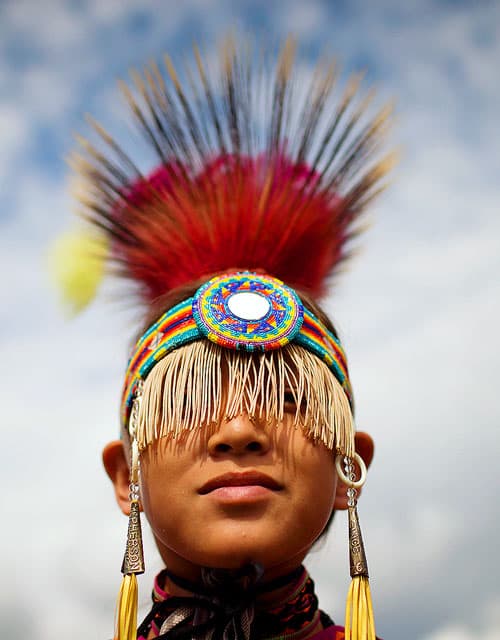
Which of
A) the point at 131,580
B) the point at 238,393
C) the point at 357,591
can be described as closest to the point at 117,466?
the point at 131,580

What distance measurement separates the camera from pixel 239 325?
238 centimetres

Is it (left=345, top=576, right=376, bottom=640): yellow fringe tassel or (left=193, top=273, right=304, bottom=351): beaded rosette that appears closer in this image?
(left=345, top=576, right=376, bottom=640): yellow fringe tassel

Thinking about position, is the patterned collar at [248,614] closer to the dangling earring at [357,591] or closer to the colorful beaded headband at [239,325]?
the dangling earring at [357,591]

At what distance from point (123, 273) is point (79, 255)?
291 mm

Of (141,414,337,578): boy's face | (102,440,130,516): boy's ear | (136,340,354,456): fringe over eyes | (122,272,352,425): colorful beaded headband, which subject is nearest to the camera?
(141,414,337,578): boy's face

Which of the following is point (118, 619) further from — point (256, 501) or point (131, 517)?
point (256, 501)

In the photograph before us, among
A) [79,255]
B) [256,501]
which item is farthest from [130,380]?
[79,255]

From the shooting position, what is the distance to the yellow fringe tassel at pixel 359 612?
2207mm

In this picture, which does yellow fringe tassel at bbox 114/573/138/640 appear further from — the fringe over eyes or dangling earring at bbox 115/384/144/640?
the fringe over eyes

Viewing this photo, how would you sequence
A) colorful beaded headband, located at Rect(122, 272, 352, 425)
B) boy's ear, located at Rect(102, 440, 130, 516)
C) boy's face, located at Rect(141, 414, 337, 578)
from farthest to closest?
boy's ear, located at Rect(102, 440, 130, 516)
colorful beaded headband, located at Rect(122, 272, 352, 425)
boy's face, located at Rect(141, 414, 337, 578)

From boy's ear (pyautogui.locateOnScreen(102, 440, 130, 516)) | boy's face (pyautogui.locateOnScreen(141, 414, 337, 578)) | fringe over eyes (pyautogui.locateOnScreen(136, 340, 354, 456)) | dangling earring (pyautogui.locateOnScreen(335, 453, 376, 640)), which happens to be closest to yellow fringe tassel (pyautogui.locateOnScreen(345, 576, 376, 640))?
dangling earring (pyautogui.locateOnScreen(335, 453, 376, 640))

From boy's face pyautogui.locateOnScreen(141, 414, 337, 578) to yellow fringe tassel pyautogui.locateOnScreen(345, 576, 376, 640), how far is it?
18 centimetres

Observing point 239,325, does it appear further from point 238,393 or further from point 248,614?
point 248,614

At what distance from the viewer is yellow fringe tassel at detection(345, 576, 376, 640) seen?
2.21m
